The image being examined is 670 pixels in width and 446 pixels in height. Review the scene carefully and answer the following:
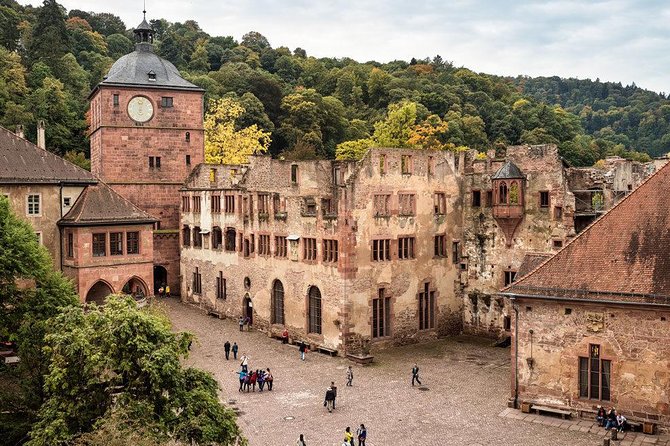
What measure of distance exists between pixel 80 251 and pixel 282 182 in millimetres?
18239

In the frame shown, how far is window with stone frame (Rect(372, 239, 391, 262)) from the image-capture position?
4531 centimetres

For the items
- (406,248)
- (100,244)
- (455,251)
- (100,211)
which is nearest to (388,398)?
(406,248)

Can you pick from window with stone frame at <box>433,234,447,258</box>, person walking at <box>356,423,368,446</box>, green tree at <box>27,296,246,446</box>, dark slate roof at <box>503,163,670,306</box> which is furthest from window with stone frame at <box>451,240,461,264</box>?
green tree at <box>27,296,246,446</box>

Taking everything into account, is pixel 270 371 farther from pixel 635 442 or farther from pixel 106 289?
pixel 635 442

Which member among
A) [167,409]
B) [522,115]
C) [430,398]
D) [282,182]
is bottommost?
[430,398]

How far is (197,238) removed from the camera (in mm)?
60094

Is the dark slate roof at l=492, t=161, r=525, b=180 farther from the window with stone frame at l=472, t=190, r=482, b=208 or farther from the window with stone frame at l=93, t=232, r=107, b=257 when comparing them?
the window with stone frame at l=93, t=232, r=107, b=257

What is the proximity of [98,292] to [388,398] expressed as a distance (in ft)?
67.6

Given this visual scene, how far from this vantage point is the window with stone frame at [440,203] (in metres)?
49.3

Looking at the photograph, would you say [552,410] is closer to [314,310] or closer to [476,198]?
[314,310]

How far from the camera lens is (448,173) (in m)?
50.2

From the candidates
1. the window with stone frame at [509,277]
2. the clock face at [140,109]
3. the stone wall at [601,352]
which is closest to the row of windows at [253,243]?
the clock face at [140,109]

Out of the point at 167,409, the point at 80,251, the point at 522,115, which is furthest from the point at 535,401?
the point at 522,115

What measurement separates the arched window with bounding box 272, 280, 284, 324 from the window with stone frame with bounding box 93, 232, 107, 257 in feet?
37.2
